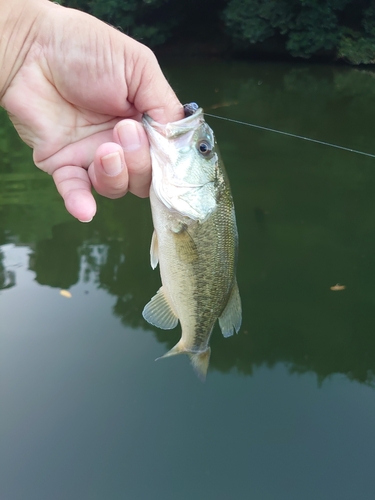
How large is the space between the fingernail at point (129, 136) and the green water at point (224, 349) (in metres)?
2.36

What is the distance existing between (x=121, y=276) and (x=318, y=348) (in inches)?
87.2

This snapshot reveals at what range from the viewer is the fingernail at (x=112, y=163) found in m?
1.61

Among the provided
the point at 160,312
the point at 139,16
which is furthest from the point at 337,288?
the point at 139,16

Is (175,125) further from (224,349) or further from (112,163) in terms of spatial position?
(224,349)

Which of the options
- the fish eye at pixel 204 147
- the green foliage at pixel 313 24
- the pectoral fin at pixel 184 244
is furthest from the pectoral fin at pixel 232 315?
the green foliage at pixel 313 24

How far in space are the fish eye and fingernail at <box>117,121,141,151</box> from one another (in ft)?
0.78

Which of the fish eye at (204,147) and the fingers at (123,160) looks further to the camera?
the fish eye at (204,147)

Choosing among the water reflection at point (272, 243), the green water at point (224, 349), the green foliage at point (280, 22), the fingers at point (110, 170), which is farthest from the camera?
the green foliage at point (280, 22)

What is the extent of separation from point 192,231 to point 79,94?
72 cm

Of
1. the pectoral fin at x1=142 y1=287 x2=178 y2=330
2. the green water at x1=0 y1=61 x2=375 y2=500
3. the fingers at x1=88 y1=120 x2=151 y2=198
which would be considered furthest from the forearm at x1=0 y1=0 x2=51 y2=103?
the green water at x1=0 y1=61 x2=375 y2=500

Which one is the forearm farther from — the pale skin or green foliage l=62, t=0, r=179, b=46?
green foliage l=62, t=0, r=179, b=46

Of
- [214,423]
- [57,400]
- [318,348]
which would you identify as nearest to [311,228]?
[318,348]

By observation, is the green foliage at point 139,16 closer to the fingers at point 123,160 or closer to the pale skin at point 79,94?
the pale skin at point 79,94

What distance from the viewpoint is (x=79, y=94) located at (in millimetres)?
1806
